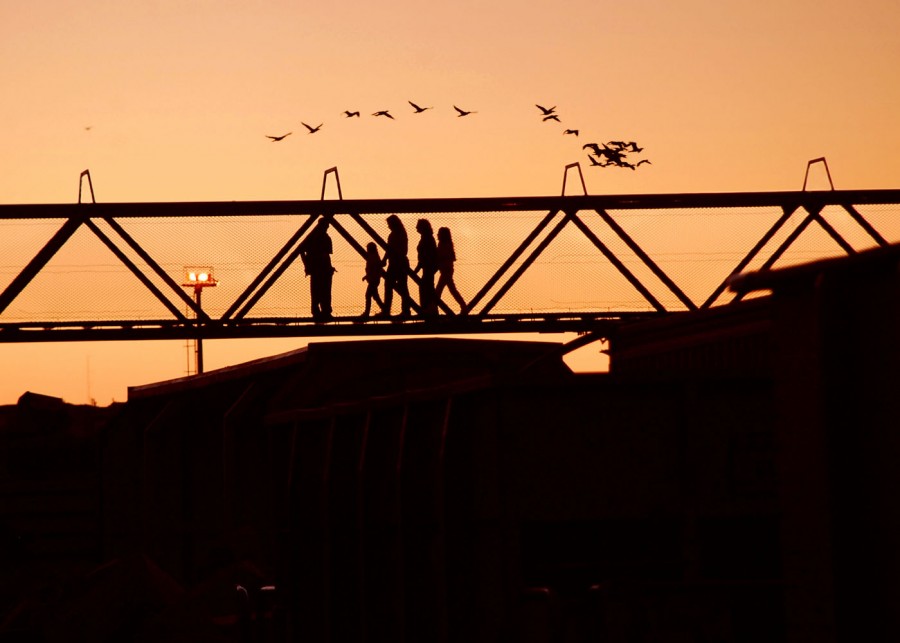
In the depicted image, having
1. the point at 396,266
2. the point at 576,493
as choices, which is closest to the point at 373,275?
the point at 396,266

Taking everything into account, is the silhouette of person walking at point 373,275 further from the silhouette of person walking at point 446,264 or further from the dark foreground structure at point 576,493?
the dark foreground structure at point 576,493

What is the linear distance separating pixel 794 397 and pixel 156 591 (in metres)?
10.7

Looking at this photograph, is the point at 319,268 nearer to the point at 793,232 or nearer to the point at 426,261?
the point at 426,261

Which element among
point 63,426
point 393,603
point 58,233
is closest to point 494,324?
point 58,233

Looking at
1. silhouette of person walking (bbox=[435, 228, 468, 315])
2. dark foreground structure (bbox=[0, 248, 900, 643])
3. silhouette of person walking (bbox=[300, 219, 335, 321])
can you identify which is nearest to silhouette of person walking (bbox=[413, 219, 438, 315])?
silhouette of person walking (bbox=[435, 228, 468, 315])

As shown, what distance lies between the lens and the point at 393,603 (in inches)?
466

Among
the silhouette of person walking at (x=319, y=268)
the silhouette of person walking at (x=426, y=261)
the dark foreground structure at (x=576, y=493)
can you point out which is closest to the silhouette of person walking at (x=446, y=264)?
the silhouette of person walking at (x=426, y=261)

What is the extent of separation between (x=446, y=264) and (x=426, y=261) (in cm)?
42

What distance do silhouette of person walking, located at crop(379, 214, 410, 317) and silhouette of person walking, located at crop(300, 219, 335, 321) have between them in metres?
0.96

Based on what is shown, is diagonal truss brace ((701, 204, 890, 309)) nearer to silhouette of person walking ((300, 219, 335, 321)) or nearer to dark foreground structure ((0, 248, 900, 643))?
silhouette of person walking ((300, 219, 335, 321))

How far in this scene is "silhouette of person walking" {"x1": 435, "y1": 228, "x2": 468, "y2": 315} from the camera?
2927 cm

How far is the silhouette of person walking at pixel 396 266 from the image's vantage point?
28969mm

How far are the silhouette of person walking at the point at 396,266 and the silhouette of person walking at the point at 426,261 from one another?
10.1 inches

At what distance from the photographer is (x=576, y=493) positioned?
10.1 m
